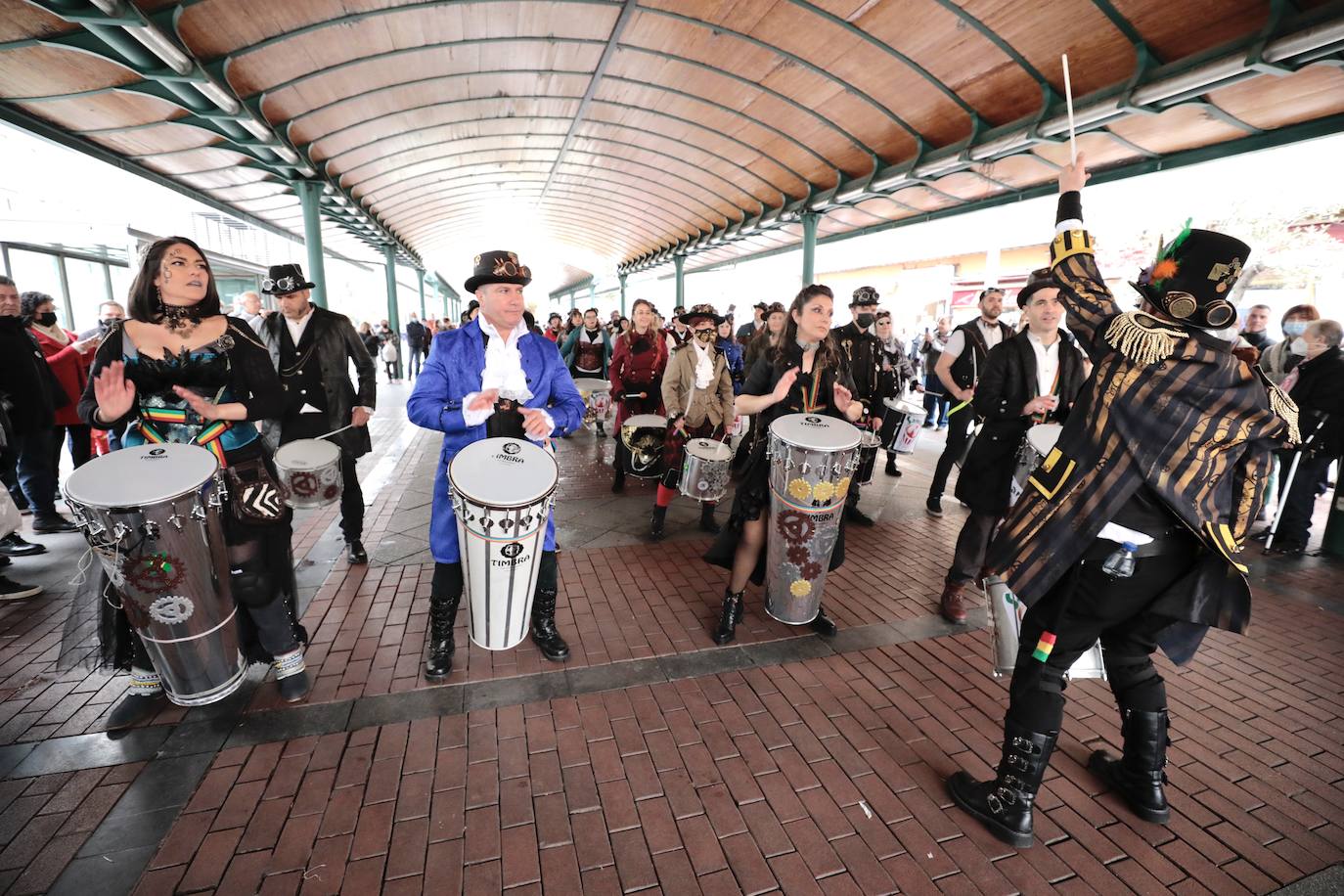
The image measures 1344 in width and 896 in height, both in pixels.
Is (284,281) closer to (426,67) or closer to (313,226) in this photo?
(426,67)

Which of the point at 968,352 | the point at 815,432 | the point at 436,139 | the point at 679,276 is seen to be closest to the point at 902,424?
the point at 968,352

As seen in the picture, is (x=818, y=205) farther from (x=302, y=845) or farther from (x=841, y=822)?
(x=302, y=845)

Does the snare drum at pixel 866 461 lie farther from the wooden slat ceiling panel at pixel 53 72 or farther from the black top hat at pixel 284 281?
the wooden slat ceiling panel at pixel 53 72

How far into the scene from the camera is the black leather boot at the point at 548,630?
303 centimetres

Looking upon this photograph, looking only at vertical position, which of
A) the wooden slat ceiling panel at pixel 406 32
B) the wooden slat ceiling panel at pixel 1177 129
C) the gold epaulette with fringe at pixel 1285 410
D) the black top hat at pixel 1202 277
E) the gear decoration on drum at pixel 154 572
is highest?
the wooden slat ceiling panel at pixel 406 32

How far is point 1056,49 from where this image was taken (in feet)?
15.4

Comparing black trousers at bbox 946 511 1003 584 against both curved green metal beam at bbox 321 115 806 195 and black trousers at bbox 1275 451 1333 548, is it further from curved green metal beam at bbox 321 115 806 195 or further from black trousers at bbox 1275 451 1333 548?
curved green metal beam at bbox 321 115 806 195

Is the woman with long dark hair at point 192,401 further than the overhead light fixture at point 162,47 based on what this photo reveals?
No

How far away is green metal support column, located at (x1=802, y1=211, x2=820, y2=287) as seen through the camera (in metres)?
8.98

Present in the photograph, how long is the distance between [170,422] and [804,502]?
292cm

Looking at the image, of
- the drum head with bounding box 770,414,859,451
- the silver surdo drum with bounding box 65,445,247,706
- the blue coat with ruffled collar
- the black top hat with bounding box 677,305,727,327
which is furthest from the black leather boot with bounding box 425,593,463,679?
the black top hat with bounding box 677,305,727,327

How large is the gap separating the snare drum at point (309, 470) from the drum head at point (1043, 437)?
420 cm

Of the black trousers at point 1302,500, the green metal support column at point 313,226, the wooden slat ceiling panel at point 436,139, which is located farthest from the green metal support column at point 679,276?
the black trousers at point 1302,500

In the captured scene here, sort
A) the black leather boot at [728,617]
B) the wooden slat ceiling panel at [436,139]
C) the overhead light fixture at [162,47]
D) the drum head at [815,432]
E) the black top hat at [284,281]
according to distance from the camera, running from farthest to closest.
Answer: the wooden slat ceiling panel at [436,139]
the overhead light fixture at [162,47]
the black top hat at [284,281]
the black leather boot at [728,617]
the drum head at [815,432]
